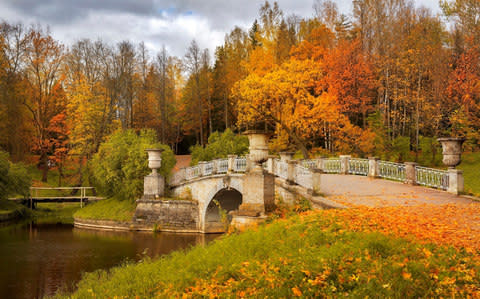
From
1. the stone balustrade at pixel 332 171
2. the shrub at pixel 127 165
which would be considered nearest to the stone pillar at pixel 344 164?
the stone balustrade at pixel 332 171

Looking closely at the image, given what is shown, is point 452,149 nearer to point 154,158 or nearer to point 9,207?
point 154,158

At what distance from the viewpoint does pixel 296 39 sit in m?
35.5

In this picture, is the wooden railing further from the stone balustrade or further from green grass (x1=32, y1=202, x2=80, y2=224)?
the stone balustrade

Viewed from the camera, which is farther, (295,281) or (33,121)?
(33,121)

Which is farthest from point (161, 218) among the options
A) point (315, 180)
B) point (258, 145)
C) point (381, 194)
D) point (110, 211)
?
point (381, 194)

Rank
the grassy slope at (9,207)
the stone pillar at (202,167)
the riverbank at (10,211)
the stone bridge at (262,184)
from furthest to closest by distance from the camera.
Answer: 1. the grassy slope at (9,207)
2. the riverbank at (10,211)
3. the stone pillar at (202,167)
4. the stone bridge at (262,184)

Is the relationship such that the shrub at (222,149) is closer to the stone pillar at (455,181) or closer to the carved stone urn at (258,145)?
the carved stone urn at (258,145)

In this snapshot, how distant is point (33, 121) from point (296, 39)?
942 inches

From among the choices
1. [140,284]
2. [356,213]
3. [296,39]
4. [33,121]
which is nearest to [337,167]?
[356,213]

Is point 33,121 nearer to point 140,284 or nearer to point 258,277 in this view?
point 140,284

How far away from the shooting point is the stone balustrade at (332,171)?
12.3 m

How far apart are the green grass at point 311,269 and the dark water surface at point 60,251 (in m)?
3.64

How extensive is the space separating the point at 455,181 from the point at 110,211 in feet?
59.9

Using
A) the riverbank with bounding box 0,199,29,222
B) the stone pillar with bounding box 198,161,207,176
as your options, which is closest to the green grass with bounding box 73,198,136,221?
the riverbank with bounding box 0,199,29,222
